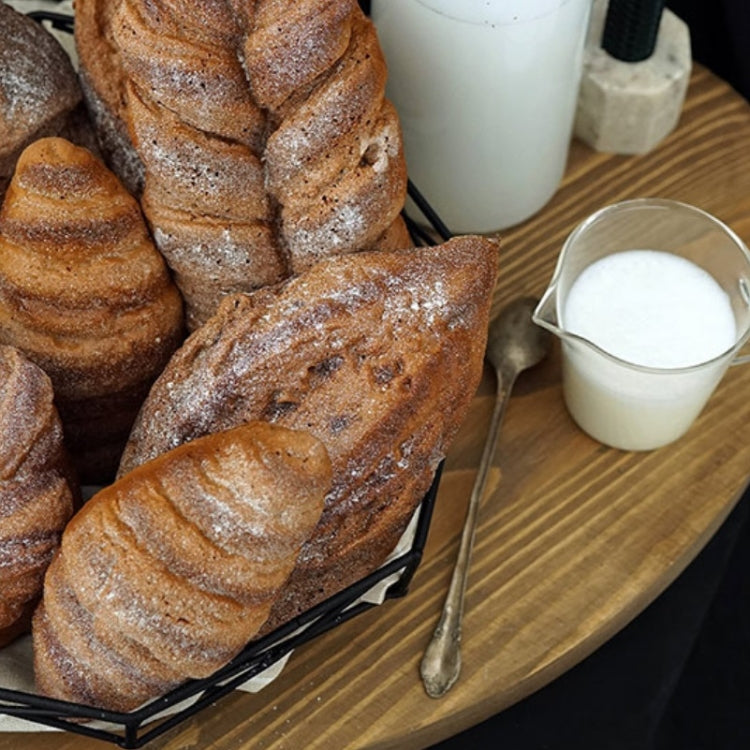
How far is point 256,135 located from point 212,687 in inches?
14.4

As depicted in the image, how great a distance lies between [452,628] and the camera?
3.13ft

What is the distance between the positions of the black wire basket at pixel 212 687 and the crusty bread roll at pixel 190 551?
0.11 feet

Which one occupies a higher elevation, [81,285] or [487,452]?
A: [81,285]

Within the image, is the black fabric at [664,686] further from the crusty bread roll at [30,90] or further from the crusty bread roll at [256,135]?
the crusty bread roll at [30,90]

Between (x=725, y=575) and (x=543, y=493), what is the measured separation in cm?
43

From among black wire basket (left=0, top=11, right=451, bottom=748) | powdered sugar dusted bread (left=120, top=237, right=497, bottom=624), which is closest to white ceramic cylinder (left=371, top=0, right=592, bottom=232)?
powdered sugar dusted bread (left=120, top=237, right=497, bottom=624)

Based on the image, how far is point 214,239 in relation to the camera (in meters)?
0.87

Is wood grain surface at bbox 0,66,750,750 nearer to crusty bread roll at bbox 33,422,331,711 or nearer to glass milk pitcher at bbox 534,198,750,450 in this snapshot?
glass milk pitcher at bbox 534,198,750,450

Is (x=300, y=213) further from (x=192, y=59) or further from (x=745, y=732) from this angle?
(x=745, y=732)

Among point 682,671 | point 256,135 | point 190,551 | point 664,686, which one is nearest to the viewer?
point 190,551

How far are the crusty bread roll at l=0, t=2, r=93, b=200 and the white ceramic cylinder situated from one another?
259 mm

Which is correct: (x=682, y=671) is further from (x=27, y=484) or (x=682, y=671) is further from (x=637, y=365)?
(x=27, y=484)

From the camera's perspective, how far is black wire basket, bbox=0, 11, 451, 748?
0.79 metres

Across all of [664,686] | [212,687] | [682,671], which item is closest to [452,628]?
[212,687]
